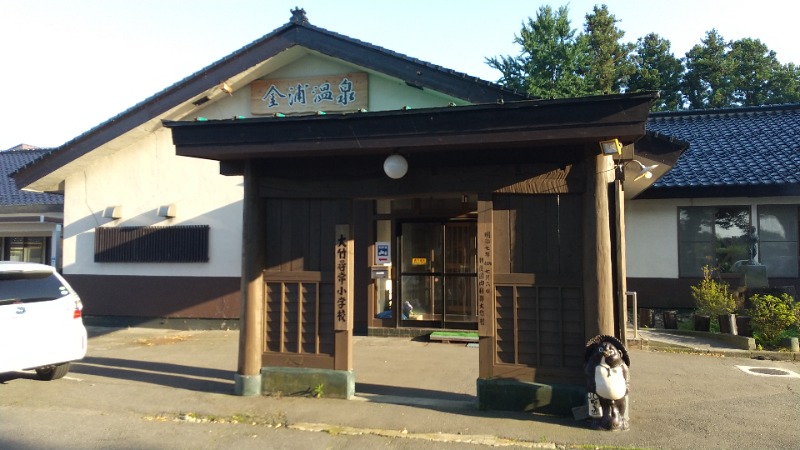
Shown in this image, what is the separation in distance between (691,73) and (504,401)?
1352 inches

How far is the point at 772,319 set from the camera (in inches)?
Result: 405

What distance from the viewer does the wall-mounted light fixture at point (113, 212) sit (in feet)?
44.6

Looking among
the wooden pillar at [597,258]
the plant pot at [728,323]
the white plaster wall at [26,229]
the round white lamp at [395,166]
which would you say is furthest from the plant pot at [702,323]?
the white plaster wall at [26,229]

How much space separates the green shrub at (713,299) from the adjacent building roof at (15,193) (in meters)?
14.7

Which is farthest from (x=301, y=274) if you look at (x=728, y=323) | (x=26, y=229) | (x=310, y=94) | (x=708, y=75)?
(x=708, y=75)

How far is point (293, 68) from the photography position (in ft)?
41.1

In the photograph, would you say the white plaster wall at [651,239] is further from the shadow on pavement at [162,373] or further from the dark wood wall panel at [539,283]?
the shadow on pavement at [162,373]

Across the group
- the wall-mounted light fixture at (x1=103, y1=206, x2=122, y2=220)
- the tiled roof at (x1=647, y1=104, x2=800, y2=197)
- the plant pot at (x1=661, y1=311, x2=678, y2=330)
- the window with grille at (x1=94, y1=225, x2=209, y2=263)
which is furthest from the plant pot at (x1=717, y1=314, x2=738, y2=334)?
the wall-mounted light fixture at (x1=103, y1=206, x2=122, y2=220)

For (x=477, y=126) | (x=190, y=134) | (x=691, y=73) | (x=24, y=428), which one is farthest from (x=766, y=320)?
(x=691, y=73)

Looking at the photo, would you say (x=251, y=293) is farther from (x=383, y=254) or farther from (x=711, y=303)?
(x=711, y=303)

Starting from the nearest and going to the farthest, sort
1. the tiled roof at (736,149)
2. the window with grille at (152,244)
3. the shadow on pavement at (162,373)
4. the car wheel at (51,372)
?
the shadow on pavement at (162,373) → the car wheel at (51,372) → the tiled roof at (736,149) → the window with grille at (152,244)

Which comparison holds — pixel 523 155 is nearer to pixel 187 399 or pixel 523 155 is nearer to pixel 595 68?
pixel 187 399

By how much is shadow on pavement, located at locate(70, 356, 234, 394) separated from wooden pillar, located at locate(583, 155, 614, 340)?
454cm

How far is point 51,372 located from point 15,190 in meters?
13.0
